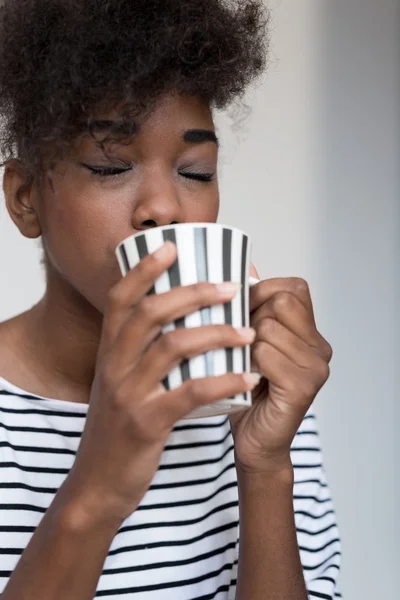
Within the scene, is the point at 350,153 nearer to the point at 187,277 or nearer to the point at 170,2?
the point at 170,2

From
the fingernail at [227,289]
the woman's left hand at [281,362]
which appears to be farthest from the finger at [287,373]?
the fingernail at [227,289]

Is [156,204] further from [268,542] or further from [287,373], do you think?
[268,542]

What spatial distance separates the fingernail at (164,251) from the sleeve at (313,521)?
1.74ft

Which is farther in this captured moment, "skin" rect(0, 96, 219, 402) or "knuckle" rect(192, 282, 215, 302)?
"skin" rect(0, 96, 219, 402)

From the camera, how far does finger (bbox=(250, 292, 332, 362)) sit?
2.51ft

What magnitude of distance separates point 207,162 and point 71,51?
0.16 m

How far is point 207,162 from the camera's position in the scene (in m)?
0.86

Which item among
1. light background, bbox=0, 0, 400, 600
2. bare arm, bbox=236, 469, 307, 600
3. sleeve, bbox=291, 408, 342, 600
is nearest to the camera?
bare arm, bbox=236, 469, 307, 600

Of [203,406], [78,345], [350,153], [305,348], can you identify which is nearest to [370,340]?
[350,153]

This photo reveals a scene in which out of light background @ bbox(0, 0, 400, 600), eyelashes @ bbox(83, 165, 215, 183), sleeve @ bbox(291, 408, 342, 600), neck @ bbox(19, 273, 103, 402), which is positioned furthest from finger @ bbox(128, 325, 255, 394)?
light background @ bbox(0, 0, 400, 600)

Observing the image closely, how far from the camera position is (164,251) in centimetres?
63

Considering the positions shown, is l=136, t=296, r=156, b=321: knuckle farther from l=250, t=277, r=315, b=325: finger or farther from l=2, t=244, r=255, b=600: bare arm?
l=250, t=277, r=315, b=325: finger

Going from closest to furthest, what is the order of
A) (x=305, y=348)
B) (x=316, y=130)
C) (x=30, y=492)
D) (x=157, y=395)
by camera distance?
(x=157, y=395) → (x=305, y=348) → (x=30, y=492) → (x=316, y=130)

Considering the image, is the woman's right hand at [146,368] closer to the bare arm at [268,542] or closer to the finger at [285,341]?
the finger at [285,341]
